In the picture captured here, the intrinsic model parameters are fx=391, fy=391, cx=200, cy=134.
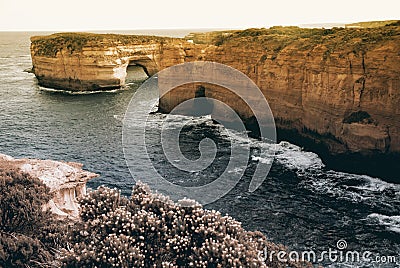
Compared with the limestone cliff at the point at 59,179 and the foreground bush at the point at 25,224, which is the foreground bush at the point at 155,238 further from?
the limestone cliff at the point at 59,179

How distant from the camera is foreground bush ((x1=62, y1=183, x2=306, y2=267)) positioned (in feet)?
43.6

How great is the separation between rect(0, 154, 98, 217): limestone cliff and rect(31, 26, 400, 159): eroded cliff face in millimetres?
24102

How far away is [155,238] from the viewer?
47.7 feet

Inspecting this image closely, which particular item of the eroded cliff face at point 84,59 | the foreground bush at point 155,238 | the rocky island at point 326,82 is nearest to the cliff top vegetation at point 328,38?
the rocky island at point 326,82

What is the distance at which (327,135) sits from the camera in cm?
3744

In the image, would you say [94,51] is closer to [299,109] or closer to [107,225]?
[299,109]

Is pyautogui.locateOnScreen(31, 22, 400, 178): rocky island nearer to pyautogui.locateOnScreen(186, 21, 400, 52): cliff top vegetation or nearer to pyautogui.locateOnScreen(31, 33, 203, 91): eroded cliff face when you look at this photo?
pyautogui.locateOnScreen(186, 21, 400, 52): cliff top vegetation

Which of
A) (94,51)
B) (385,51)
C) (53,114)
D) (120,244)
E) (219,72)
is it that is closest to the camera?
(120,244)

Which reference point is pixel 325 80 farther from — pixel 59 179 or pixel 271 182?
pixel 59 179

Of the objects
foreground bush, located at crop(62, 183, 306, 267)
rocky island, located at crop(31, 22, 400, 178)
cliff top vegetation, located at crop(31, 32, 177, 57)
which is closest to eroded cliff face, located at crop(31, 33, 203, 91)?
cliff top vegetation, located at crop(31, 32, 177, 57)

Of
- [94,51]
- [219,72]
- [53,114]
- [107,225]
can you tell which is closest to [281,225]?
[107,225]

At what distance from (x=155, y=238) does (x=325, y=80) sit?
28.0 m

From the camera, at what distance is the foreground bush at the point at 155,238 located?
13.3 metres

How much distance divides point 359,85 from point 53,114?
41866 mm
